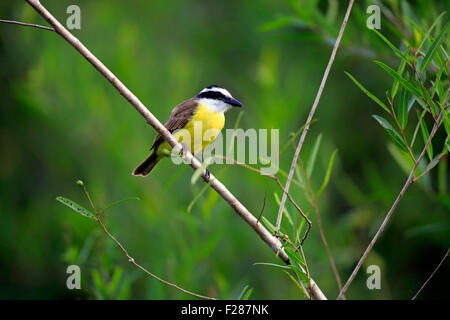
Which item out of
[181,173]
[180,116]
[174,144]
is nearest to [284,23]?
[180,116]

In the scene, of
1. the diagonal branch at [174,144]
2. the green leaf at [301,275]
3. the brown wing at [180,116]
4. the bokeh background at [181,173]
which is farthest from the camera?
the brown wing at [180,116]

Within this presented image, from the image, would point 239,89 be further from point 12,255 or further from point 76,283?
point 76,283

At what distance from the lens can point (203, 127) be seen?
2.98 meters

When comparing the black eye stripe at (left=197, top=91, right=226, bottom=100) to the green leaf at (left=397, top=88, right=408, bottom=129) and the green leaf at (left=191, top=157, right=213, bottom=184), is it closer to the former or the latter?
the green leaf at (left=397, top=88, right=408, bottom=129)

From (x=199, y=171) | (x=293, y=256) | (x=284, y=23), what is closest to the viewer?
(x=199, y=171)

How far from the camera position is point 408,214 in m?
3.86

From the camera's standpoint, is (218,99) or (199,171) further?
(218,99)

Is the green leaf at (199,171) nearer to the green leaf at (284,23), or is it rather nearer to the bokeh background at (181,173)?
the bokeh background at (181,173)

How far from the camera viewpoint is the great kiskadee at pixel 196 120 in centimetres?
294

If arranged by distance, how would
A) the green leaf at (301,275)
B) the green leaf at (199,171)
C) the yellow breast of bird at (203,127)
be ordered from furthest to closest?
1. the yellow breast of bird at (203,127)
2. the green leaf at (301,275)
3. the green leaf at (199,171)

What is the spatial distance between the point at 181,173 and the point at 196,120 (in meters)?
0.66

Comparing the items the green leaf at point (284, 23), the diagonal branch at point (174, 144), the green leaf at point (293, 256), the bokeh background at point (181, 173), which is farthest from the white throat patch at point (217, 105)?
the green leaf at point (293, 256)

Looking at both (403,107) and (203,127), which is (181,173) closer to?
A: (203,127)

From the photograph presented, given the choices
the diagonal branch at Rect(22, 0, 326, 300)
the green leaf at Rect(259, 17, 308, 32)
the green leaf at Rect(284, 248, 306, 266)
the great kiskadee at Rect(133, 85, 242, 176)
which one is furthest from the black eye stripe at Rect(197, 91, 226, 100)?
the green leaf at Rect(284, 248, 306, 266)
